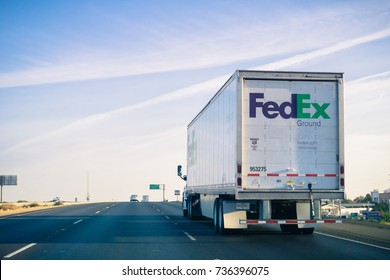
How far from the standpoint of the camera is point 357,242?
1447cm

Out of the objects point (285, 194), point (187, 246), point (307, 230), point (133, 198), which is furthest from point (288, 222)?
point (133, 198)

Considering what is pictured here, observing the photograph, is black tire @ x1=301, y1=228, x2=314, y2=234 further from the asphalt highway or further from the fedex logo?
the fedex logo

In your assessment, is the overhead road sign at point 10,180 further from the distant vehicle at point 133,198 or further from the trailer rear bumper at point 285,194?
the trailer rear bumper at point 285,194

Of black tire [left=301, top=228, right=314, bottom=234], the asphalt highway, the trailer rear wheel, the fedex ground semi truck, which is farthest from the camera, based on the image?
the trailer rear wheel

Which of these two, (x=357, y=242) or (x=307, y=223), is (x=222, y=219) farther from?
(x=357, y=242)

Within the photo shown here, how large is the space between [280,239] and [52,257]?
697cm

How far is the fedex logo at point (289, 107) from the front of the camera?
15.4m

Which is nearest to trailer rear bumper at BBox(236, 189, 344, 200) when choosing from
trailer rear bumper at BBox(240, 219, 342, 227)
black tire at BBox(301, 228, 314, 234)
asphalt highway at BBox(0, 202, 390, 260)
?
trailer rear bumper at BBox(240, 219, 342, 227)

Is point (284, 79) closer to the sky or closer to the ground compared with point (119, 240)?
closer to the sky

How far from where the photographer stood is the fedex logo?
1541 cm

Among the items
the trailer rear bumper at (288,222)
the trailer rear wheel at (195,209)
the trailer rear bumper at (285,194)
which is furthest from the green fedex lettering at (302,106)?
the trailer rear wheel at (195,209)

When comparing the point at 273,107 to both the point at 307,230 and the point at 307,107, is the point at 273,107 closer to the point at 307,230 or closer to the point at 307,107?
the point at 307,107
